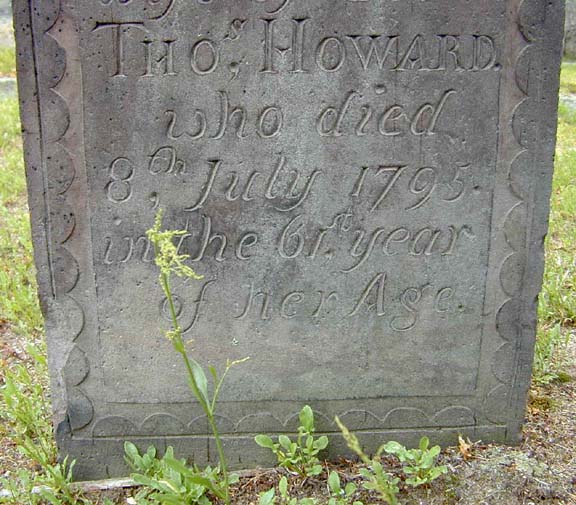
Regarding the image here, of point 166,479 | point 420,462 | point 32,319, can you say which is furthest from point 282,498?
point 32,319

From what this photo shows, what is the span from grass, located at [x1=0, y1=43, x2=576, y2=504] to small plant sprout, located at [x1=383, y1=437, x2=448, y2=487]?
94cm

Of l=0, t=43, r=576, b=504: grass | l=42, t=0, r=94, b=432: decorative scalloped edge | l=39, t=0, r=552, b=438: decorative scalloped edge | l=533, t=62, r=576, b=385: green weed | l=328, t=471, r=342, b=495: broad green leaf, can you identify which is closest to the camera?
l=42, t=0, r=94, b=432: decorative scalloped edge

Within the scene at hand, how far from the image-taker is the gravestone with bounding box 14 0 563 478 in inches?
95.9

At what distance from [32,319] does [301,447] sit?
191 centimetres

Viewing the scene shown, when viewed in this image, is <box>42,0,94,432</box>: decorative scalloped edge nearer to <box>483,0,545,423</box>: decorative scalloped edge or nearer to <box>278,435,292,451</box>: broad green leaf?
<box>278,435,292,451</box>: broad green leaf

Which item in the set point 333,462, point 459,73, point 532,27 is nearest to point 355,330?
point 333,462

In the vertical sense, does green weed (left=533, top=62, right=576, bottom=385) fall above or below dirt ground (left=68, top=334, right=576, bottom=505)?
above

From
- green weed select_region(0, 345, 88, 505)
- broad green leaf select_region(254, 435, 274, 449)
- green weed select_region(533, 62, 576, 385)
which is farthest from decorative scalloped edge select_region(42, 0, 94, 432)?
green weed select_region(533, 62, 576, 385)

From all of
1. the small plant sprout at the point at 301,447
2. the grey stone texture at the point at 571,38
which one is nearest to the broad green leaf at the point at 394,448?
the small plant sprout at the point at 301,447

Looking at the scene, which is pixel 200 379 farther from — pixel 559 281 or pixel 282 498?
pixel 559 281

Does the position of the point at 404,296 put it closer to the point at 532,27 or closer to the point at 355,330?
the point at 355,330

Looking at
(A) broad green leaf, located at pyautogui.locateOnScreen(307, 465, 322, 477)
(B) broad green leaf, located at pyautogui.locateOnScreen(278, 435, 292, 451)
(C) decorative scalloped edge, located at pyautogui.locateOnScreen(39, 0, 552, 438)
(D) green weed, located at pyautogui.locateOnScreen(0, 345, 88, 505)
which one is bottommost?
(D) green weed, located at pyautogui.locateOnScreen(0, 345, 88, 505)

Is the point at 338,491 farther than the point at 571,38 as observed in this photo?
No

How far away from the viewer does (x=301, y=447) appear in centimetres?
280
